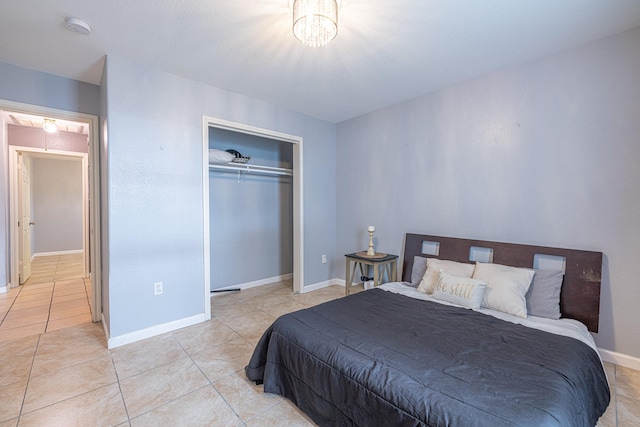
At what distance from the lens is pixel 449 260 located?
2.85 metres

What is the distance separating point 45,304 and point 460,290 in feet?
15.4

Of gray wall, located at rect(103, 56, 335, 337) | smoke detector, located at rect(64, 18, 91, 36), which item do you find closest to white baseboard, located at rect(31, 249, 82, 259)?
gray wall, located at rect(103, 56, 335, 337)

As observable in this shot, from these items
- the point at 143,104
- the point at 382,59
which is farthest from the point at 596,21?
the point at 143,104

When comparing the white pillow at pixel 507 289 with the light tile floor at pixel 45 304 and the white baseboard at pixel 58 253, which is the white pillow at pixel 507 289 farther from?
the white baseboard at pixel 58 253

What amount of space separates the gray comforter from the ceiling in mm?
2051

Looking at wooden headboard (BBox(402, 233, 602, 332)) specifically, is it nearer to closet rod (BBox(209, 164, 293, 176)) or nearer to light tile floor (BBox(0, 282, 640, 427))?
light tile floor (BBox(0, 282, 640, 427))

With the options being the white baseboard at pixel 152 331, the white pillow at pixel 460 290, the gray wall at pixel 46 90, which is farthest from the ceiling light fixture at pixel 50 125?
the white pillow at pixel 460 290

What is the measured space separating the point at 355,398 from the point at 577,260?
2.10 m

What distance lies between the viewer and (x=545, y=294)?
216 centimetres

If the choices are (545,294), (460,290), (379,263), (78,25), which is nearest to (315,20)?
(78,25)

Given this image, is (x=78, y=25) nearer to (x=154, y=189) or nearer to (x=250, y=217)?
(x=154, y=189)

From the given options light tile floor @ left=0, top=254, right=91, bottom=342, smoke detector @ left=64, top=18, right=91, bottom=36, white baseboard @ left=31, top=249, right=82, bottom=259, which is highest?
smoke detector @ left=64, top=18, right=91, bottom=36

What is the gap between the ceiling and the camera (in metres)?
1.77

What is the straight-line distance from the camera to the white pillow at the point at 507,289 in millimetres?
2107
